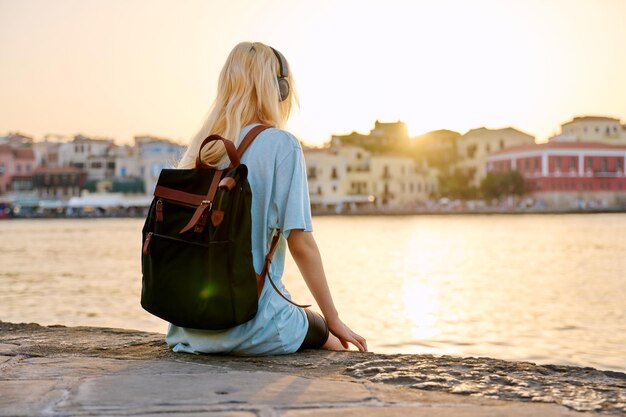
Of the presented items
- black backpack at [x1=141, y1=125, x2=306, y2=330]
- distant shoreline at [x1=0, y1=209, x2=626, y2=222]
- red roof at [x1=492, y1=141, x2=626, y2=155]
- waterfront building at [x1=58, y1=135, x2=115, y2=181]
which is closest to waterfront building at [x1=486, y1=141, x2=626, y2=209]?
red roof at [x1=492, y1=141, x2=626, y2=155]

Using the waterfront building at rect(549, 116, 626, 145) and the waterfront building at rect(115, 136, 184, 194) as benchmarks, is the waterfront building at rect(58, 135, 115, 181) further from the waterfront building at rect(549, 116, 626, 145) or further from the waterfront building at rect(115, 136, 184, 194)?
the waterfront building at rect(549, 116, 626, 145)

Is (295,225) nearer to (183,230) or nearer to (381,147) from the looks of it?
(183,230)

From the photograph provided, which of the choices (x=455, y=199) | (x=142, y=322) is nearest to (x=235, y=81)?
(x=142, y=322)

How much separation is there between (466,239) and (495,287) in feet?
68.4

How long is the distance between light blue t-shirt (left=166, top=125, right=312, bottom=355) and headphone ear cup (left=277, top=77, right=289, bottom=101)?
13 centimetres

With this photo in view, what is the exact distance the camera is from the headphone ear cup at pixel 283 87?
2.37 m

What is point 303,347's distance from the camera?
2.49 m

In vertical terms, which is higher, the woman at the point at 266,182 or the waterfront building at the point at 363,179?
the waterfront building at the point at 363,179

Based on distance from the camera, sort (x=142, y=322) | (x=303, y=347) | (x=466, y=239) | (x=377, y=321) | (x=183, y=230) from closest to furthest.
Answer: (x=183, y=230) → (x=303, y=347) → (x=142, y=322) → (x=377, y=321) → (x=466, y=239)

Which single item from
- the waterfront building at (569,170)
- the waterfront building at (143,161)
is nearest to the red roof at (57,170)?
the waterfront building at (143,161)

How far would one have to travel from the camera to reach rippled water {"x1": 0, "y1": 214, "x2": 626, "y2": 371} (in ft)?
31.3

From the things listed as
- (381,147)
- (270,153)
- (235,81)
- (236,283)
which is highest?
(381,147)

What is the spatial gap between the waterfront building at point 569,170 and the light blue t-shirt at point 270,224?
57857 millimetres

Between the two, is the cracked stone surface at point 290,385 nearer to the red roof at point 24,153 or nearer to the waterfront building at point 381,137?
the waterfront building at point 381,137
